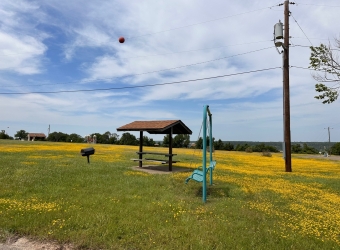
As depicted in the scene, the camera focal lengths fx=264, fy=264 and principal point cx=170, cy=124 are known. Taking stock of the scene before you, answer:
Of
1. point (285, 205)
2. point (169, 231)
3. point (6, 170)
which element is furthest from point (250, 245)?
point (6, 170)

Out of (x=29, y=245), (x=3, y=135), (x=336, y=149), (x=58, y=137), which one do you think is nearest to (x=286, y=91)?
(x=29, y=245)

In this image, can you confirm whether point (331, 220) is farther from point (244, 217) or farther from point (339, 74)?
point (339, 74)

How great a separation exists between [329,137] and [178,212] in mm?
81161

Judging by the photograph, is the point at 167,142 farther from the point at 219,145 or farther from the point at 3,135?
the point at 3,135

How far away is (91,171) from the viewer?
11852mm

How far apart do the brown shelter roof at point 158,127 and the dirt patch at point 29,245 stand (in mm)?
8547

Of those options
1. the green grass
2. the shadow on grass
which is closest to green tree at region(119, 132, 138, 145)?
the shadow on grass

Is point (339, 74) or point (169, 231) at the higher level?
point (339, 74)

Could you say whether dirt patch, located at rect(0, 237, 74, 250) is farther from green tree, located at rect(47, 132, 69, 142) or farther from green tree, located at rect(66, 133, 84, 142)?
green tree, located at rect(47, 132, 69, 142)

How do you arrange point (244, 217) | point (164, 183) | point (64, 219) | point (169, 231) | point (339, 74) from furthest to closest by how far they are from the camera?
point (339, 74), point (164, 183), point (244, 217), point (64, 219), point (169, 231)

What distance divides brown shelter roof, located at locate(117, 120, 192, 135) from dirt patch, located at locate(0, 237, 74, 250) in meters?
8.55

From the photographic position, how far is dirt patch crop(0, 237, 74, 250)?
439 centimetres

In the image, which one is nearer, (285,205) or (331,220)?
(331,220)

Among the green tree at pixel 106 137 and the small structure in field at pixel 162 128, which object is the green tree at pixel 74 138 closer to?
the green tree at pixel 106 137
